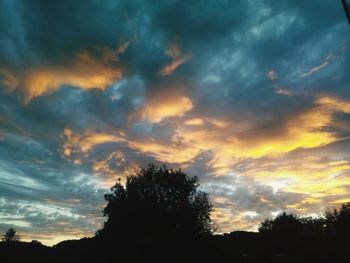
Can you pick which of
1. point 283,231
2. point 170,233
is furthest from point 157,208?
point 283,231

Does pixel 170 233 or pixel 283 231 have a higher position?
pixel 283 231

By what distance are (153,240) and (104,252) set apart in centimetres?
999

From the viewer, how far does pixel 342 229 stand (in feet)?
195

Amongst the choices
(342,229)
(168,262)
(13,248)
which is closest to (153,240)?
(168,262)

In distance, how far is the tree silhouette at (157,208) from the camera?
180ft

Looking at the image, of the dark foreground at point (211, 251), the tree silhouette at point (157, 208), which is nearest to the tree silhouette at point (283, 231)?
the dark foreground at point (211, 251)

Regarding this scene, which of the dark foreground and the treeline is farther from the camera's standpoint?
the treeline

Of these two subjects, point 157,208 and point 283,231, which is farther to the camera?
point 283,231

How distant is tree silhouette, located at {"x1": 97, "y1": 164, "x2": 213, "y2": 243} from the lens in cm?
5475

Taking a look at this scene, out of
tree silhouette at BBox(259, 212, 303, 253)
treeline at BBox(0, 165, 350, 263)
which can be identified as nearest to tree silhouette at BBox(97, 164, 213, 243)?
treeline at BBox(0, 165, 350, 263)

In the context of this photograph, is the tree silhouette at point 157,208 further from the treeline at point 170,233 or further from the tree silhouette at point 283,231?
the tree silhouette at point 283,231

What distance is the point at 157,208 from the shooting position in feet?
184

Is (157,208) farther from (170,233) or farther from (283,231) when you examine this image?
(283,231)

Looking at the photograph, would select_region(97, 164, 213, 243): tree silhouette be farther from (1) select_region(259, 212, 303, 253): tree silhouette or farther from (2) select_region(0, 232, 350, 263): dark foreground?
(1) select_region(259, 212, 303, 253): tree silhouette
